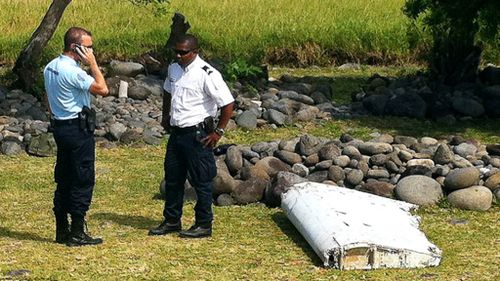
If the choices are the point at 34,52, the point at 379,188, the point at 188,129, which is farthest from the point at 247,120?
the point at 188,129

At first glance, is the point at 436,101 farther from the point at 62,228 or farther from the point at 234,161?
the point at 62,228

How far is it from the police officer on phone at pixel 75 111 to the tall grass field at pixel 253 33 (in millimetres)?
9906

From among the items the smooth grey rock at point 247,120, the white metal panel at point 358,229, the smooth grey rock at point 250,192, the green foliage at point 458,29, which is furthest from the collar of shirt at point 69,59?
the green foliage at point 458,29

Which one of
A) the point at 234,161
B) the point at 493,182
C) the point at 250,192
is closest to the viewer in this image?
the point at 493,182

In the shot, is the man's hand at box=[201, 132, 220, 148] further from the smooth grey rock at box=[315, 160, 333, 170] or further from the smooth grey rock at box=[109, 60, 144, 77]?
the smooth grey rock at box=[109, 60, 144, 77]

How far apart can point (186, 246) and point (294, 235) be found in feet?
3.07

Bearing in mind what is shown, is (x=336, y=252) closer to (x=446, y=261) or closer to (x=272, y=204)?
(x=446, y=261)

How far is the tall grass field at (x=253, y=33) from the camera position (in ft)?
64.7

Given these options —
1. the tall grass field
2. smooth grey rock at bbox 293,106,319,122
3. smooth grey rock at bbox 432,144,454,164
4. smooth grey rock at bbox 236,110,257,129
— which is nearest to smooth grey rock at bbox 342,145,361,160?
smooth grey rock at bbox 432,144,454,164

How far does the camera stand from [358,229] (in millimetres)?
8094

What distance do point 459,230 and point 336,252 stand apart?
1669 mm

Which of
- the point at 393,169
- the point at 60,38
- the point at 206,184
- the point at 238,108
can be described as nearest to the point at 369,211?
the point at 206,184

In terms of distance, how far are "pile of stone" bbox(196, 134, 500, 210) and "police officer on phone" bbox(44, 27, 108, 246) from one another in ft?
6.57

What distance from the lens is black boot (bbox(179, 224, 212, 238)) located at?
8773mm
